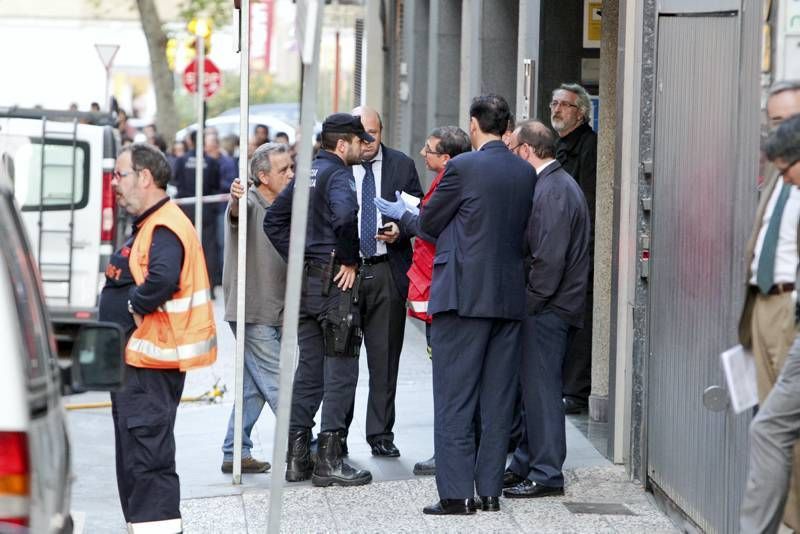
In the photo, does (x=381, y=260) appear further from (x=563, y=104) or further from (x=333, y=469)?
(x=563, y=104)

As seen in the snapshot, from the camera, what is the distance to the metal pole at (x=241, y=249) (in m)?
9.02

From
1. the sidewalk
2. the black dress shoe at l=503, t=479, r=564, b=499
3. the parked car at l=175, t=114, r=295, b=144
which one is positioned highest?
the parked car at l=175, t=114, r=295, b=144

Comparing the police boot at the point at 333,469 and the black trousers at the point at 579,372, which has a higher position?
the black trousers at the point at 579,372

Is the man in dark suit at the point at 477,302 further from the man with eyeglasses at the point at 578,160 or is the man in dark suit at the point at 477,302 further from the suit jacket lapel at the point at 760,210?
the man with eyeglasses at the point at 578,160

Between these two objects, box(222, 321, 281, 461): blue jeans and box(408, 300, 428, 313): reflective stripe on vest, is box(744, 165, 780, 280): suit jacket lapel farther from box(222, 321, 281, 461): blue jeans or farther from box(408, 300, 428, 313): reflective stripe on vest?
box(222, 321, 281, 461): blue jeans

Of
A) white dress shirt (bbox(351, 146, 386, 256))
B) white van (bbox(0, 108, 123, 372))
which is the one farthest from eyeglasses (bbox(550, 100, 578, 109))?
white van (bbox(0, 108, 123, 372))

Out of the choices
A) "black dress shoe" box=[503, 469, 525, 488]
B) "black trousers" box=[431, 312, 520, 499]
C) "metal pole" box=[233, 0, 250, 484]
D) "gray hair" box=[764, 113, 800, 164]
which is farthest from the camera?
"metal pole" box=[233, 0, 250, 484]

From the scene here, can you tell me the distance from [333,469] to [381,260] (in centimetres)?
125

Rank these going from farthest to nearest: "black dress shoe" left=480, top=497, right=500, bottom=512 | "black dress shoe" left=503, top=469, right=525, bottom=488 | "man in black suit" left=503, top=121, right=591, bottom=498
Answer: "black dress shoe" left=503, top=469, right=525, bottom=488 → "man in black suit" left=503, top=121, right=591, bottom=498 → "black dress shoe" left=480, top=497, right=500, bottom=512

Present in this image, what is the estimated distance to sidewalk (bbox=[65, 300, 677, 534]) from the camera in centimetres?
816

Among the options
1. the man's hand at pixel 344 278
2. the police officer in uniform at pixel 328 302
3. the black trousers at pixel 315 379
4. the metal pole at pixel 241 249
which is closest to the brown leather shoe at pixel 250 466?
the metal pole at pixel 241 249

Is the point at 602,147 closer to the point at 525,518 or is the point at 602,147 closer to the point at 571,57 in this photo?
the point at 571,57

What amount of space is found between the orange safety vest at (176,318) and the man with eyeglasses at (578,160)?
4.04m

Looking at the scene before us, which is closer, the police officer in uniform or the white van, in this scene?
the police officer in uniform
